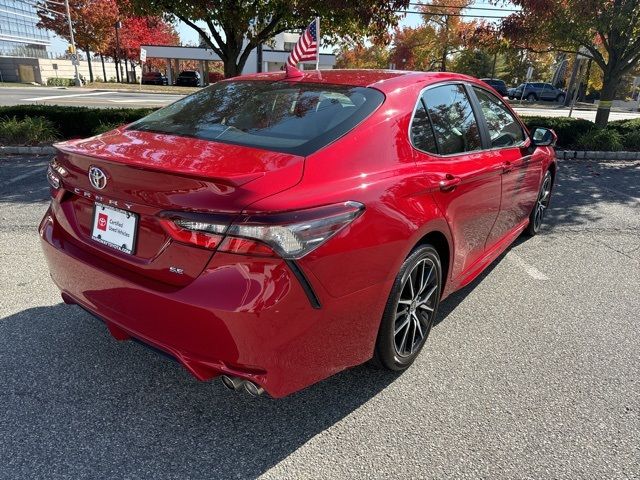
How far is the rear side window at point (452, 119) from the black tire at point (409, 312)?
0.70 meters

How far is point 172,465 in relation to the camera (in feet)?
6.77

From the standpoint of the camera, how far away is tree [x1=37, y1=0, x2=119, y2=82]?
128 feet

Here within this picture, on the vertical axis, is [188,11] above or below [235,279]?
above

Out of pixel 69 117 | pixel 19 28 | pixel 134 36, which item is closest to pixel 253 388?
pixel 69 117

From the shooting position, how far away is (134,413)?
2.35 m

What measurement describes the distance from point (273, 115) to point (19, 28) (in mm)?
89085

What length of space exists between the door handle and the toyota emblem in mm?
1703

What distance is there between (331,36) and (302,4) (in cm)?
201

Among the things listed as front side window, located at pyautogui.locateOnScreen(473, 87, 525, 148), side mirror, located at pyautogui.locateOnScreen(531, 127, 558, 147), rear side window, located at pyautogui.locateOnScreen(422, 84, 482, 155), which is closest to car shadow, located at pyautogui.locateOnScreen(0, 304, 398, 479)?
rear side window, located at pyautogui.locateOnScreen(422, 84, 482, 155)

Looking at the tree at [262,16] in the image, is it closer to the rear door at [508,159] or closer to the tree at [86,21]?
the rear door at [508,159]

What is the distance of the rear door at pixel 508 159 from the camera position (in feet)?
11.5

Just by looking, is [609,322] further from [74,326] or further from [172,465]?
[74,326]

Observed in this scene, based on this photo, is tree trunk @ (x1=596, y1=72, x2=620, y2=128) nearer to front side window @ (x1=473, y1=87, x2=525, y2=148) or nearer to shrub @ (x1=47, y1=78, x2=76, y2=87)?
front side window @ (x1=473, y1=87, x2=525, y2=148)

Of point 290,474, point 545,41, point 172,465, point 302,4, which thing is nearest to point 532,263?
point 290,474
